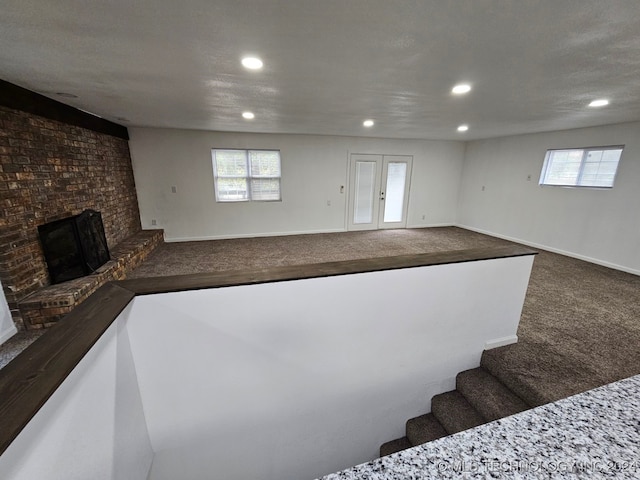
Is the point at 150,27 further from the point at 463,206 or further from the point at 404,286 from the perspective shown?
the point at 463,206

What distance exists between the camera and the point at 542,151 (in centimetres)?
519

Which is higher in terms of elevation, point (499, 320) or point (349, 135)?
point (349, 135)

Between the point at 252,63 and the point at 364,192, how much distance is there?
486cm

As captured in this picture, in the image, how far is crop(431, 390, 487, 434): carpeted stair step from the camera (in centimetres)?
200

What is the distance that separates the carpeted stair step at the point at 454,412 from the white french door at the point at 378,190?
4788 millimetres

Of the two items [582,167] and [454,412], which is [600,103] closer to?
[582,167]

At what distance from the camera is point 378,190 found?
6.71 metres

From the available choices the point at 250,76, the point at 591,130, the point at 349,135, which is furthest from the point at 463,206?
the point at 250,76

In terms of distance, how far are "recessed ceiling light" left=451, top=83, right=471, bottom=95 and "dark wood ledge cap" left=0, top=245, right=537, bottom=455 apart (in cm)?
154

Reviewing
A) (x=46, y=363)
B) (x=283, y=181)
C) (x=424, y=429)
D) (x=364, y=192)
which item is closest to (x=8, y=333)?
(x=46, y=363)

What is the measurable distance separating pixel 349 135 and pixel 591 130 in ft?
13.6

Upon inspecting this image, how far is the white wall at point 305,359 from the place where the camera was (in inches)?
61.9

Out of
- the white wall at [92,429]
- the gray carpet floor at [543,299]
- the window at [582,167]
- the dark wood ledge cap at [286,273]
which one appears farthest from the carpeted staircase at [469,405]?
the window at [582,167]

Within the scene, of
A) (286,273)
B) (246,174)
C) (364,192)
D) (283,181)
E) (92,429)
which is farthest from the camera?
(364,192)
